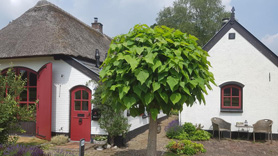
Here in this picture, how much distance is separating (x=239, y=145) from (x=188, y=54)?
6.22 metres

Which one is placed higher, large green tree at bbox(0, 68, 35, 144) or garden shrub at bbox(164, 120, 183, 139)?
large green tree at bbox(0, 68, 35, 144)

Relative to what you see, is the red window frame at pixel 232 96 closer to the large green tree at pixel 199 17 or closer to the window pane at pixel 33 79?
the window pane at pixel 33 79

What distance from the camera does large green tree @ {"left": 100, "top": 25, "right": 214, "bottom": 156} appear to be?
155 inches

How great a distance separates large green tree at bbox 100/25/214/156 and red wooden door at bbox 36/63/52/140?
16.4ft

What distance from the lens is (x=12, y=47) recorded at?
9.80m

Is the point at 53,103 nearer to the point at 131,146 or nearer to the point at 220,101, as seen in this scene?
the point at 131,146

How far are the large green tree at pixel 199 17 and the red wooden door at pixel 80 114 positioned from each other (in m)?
21.7

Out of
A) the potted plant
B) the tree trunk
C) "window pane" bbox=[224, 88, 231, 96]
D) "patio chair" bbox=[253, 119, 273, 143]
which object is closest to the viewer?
the tree trunk

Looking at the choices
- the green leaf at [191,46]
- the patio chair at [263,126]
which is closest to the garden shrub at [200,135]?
the patio chair at [263,126]

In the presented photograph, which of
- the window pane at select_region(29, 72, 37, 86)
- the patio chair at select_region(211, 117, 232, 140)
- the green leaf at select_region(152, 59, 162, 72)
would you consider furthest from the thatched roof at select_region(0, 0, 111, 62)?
the patio chair at select_region(211, 117, 232, 140)

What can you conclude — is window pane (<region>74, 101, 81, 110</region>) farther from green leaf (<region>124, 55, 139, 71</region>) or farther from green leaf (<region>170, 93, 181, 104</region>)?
green leaf (<region>170, 93, 181, 104</region>)

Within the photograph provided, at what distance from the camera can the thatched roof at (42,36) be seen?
29.8 ft

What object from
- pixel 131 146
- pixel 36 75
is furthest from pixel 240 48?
pixel 36 75

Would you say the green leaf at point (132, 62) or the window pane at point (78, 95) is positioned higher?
A: the green leaf at point (132, 62)
